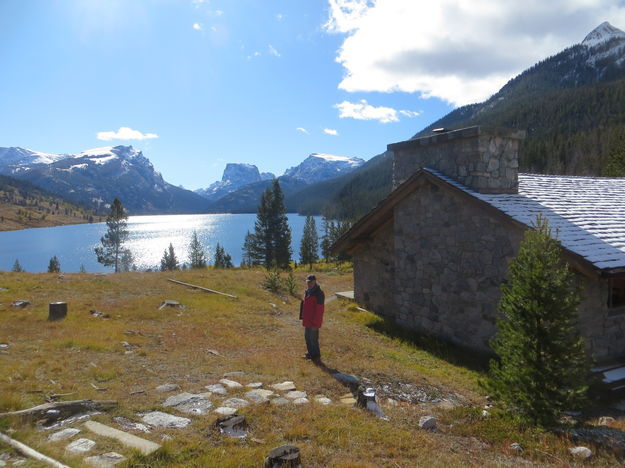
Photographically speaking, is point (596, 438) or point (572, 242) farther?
point (572, 242)

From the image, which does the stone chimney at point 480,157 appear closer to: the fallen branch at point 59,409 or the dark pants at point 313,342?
the dark pants at point 313,342

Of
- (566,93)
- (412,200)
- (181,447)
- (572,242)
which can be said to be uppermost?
(566,93)

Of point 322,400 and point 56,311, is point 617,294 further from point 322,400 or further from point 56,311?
point 56,311

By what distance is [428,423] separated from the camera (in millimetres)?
6383

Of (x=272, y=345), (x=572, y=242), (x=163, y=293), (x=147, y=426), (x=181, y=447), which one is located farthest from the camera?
(x=163, y=293)

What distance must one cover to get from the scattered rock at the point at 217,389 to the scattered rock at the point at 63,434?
235cm

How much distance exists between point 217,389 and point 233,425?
1647 millimetres

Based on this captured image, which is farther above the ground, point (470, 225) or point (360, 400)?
point (470, 225)

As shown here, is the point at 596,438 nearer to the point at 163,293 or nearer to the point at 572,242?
the point at 572,242

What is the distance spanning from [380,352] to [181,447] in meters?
7.51


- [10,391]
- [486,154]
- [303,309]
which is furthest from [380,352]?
[10,391]

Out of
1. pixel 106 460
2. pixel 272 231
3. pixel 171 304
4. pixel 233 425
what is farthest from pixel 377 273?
pixel 272 231

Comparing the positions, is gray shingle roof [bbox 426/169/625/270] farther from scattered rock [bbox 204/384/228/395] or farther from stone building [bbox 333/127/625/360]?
scattered rock [bbox 204/384/228/395]

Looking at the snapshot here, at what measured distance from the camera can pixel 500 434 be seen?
20.4 feet
